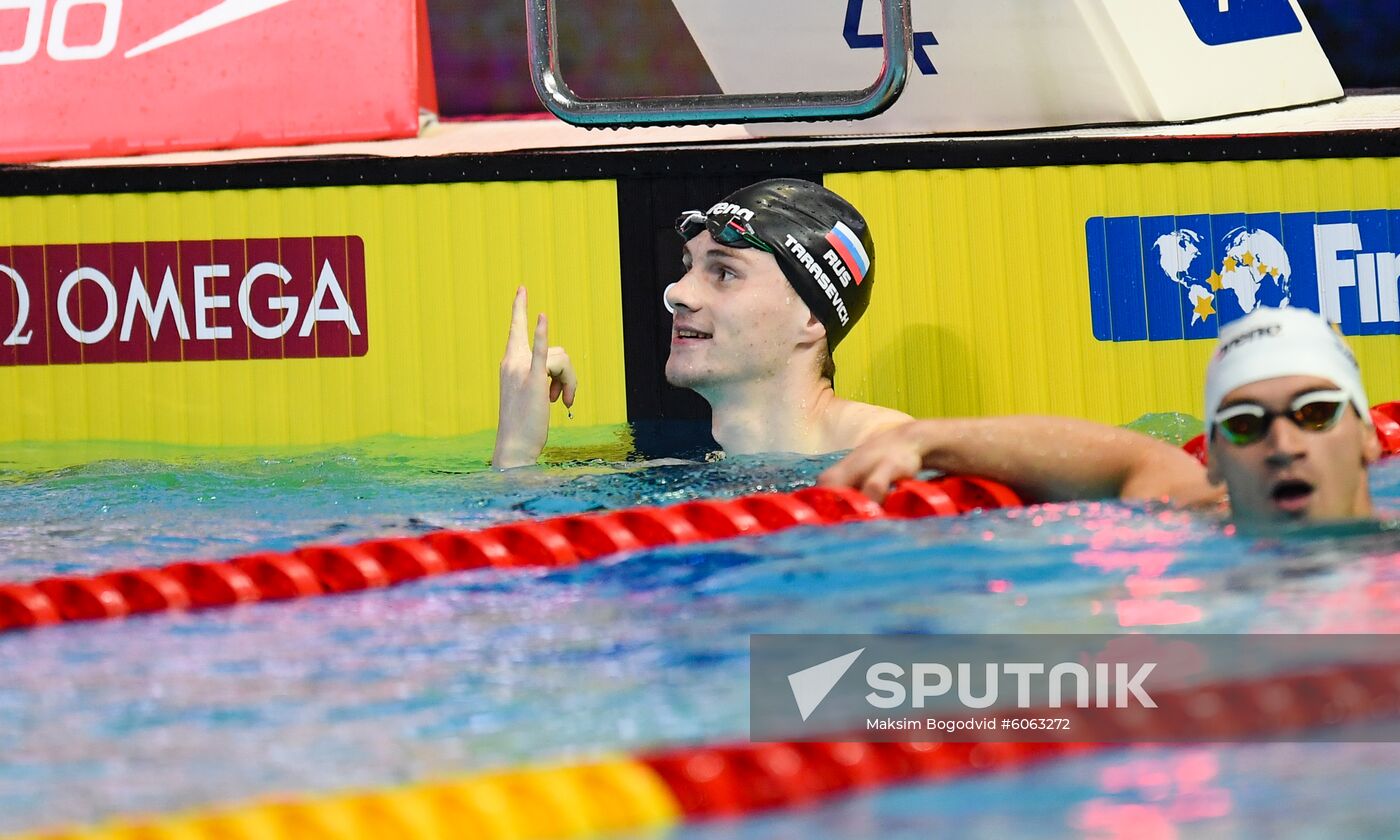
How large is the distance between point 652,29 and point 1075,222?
223 centimetres

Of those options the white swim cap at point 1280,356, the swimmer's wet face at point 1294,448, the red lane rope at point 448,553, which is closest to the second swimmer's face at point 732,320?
the red lane rope at point 448,553

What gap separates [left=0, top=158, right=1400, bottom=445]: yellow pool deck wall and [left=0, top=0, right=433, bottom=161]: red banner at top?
1.02 feet

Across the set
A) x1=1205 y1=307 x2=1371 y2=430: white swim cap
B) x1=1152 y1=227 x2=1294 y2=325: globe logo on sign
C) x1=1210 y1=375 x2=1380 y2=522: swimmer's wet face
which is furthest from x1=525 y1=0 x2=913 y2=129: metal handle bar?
x1=1210 y1=375 x2=1380 y2=522: swimmer's wet face

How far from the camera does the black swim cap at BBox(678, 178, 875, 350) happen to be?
401cm

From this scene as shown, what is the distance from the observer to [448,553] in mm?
3113

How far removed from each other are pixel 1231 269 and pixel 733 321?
75.1 inches

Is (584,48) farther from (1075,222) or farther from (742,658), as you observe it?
(742,658)

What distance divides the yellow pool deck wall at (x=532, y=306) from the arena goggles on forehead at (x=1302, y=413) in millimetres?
2471

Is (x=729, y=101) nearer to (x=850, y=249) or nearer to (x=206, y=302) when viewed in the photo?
(x=850, y=249)

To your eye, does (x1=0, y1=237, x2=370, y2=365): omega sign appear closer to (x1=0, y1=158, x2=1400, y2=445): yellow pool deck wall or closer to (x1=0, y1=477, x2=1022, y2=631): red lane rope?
(x1=0, y1=158, x2=1400, y2=445): yellow pool deck wall

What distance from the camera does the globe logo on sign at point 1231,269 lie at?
498 cm

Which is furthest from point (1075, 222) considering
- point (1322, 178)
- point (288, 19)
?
point (288, 19)

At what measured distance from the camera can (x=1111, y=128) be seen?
17.0 feet

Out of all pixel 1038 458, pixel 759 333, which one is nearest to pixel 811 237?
pixel 759 333
